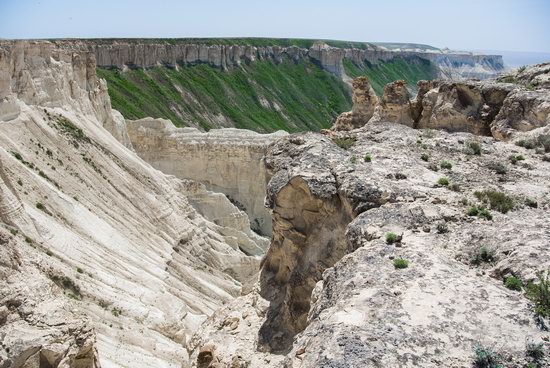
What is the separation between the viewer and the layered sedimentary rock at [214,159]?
141ft

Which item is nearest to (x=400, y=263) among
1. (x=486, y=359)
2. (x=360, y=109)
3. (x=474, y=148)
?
(x=486, y=359)

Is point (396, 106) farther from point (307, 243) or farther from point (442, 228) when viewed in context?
point (442, 228)

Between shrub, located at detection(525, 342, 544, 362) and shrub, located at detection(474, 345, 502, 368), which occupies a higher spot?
shrub, located at detection(525, 342, 544, 362)

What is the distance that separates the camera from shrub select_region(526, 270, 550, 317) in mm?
8148

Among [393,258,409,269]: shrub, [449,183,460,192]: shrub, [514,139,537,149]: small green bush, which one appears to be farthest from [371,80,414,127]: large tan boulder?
[393,258,409,269]: shrub

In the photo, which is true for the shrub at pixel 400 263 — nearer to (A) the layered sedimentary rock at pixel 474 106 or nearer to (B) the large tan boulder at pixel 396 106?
(A) the layered sedimentary rock at pixel 474 106

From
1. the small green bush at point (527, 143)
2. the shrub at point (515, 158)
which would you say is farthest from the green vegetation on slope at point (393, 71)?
the shrub at point (515, 158)

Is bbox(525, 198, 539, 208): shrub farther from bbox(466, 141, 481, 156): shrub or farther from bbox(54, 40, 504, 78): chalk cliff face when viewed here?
bbox(54, 40, 504, 78): chalk cliff face

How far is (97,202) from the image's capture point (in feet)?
90.9

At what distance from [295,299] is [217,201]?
24591mm

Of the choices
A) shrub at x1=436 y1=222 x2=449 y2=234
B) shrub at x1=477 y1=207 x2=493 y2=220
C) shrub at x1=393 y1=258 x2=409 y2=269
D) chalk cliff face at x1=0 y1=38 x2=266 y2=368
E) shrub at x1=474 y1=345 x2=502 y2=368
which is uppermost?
shrub at x1=477 y1=207 x2=493 y2=220

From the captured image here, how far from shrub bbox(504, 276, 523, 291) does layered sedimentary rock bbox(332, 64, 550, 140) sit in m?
9.22

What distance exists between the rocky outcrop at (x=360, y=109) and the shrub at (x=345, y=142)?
1009 centimetres

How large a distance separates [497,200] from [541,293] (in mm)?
3520
